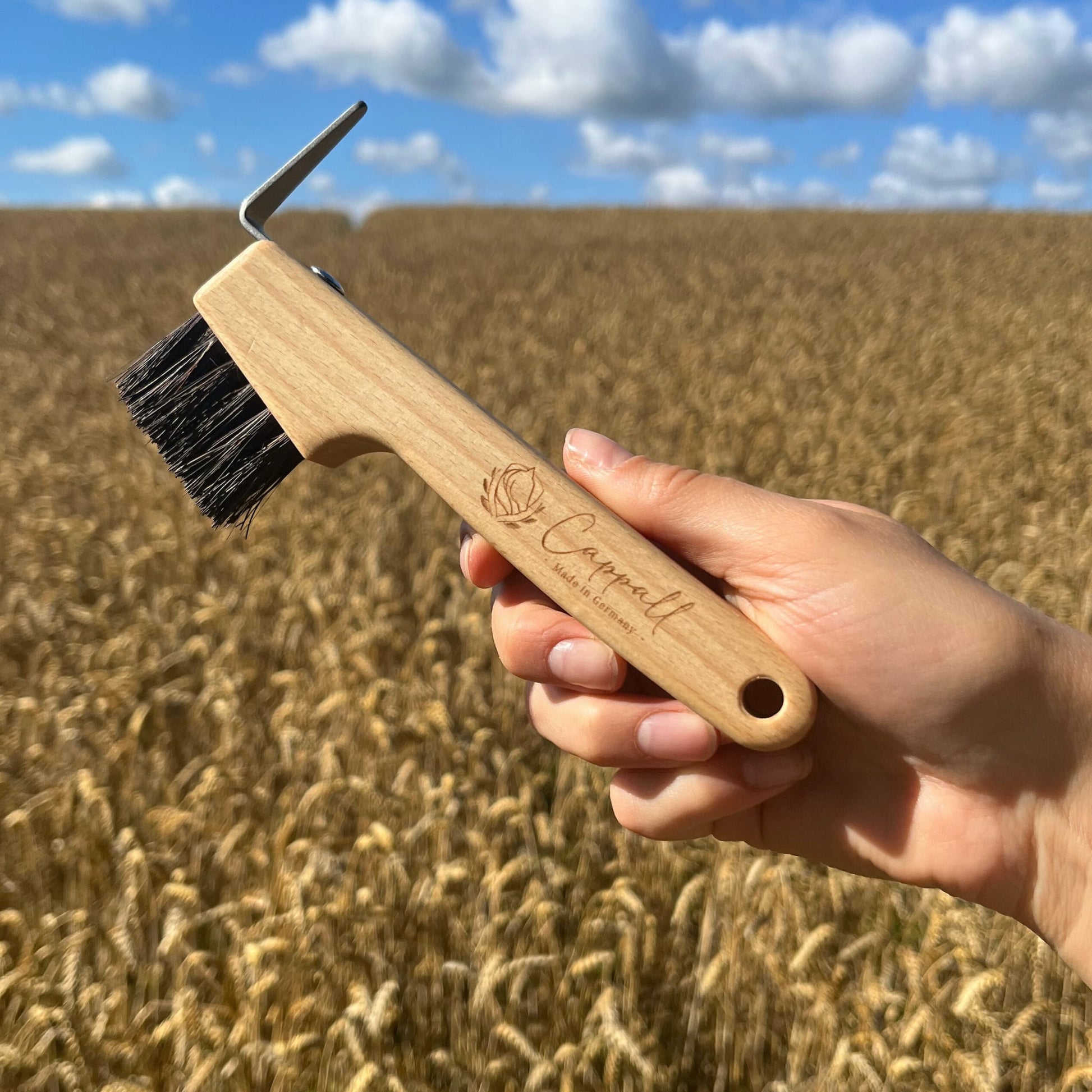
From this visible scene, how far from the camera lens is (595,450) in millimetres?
2090

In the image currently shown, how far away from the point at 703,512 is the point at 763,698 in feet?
1.41

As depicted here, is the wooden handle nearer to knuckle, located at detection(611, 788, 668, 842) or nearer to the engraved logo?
the engraved logo

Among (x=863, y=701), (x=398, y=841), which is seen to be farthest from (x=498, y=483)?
(x=398, y=841)

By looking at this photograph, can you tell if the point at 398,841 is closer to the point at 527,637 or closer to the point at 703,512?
the point at 527,637

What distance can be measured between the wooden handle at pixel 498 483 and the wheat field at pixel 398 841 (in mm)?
1276

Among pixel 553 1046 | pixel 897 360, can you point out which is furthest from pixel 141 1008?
pixel 897 360

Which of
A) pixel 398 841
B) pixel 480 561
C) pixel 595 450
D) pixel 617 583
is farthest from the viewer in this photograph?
pixel 398 841

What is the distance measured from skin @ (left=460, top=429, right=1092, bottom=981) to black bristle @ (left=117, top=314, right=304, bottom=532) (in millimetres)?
555

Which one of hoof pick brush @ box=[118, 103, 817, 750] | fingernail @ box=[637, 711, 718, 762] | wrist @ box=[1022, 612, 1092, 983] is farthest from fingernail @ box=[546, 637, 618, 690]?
wrist @ box=[1022, 612, 1092, 983]

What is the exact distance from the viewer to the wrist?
1.81m

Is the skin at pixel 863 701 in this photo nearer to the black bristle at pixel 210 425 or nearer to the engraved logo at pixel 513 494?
the engraved logo at pixel 513 494

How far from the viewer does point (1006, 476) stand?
7203 millimetres

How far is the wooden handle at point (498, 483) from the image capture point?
5.59 ft

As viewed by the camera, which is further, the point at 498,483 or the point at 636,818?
the point at 636,818
